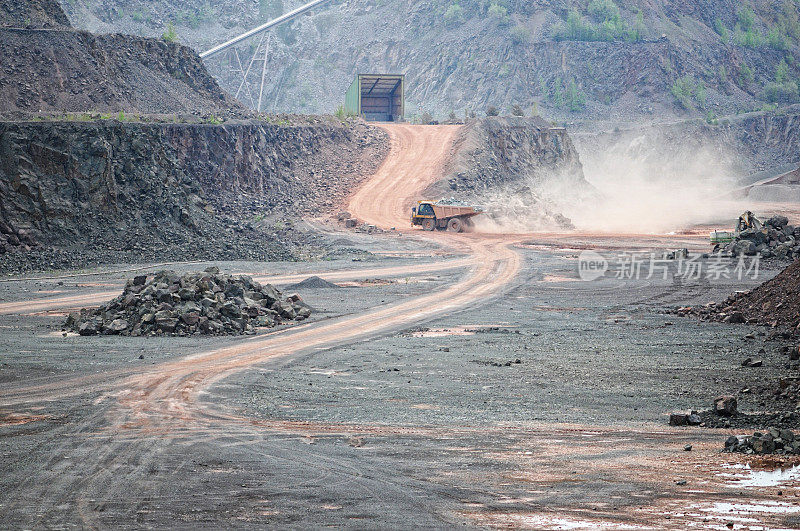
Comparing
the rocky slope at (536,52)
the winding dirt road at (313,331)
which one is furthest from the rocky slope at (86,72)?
the rocky slope at (536,52)

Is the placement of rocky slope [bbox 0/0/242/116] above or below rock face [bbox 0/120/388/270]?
above

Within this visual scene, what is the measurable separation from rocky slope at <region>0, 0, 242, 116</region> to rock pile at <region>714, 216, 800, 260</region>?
3206 cm

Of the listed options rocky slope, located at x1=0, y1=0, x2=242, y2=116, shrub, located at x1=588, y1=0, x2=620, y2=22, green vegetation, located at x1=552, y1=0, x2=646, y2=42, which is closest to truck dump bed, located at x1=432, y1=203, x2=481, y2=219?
rocky slope, located at x1=0, y1=0, x2=242, y2=116

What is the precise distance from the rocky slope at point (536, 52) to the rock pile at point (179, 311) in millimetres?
78448

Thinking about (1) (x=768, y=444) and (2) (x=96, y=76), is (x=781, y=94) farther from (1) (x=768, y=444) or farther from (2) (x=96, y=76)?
(1) (x=768, y=444)

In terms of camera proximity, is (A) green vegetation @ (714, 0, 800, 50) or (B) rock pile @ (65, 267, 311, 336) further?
(A) green vegetation @ (714, 0, 800, 50)

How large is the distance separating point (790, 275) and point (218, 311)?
1628 cm

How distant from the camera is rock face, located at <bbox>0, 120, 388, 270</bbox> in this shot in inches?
1532

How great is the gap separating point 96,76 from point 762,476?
48068mm

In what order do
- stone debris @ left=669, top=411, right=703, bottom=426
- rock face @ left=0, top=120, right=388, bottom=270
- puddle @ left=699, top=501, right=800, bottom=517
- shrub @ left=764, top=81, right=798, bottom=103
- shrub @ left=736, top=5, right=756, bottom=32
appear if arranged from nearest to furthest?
puddle @ left=699, top=501, right=800, bottom=517 → stone debris @ left=669, top=411, right=703, bottom=426 → rock face @ left=0, top=120, right=388, bottom=270 → shrub @ left=764, top=81, right=798, bottom=103 → shrub @ left=736, top=5, right=756, bottom=32

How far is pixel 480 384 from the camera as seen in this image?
1752 cm

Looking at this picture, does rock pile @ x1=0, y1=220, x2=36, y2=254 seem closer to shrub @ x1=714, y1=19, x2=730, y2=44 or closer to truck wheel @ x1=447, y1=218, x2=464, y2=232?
truck wheel @ x1=447, y1=218, x2=464, y2=232

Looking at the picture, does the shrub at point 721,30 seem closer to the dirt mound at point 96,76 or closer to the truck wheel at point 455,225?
the truck wheel at point 455,225

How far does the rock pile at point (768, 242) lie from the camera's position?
37906 millimetres
